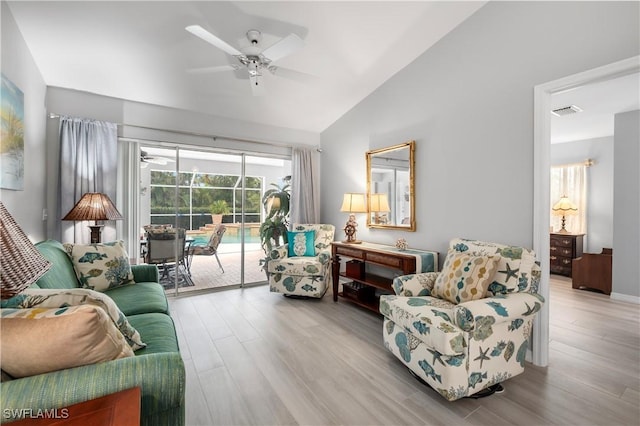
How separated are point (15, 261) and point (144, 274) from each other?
200 cm

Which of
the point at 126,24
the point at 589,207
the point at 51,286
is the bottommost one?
the point at 51,286

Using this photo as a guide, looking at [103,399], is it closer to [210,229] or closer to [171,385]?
[171,385]

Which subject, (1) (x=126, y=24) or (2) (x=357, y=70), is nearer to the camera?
(1) (x=126, y=24)

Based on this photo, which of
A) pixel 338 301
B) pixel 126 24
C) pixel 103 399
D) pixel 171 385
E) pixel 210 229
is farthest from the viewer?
pixel 210 229

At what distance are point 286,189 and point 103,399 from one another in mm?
4082

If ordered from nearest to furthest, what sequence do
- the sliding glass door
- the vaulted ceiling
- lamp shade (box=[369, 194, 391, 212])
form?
the vaulted ceiling → lamp shade (box=[369, 194, 391, 212]) → the sliding glass door

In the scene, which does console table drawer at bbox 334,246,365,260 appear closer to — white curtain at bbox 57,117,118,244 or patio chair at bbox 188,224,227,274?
patio chair at bbox 188,224,227,274

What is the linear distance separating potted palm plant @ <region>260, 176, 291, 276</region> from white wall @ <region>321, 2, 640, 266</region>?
177 cm

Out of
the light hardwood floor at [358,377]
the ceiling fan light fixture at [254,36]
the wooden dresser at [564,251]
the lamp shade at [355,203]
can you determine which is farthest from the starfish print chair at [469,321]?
the wooden dresser at [564,251]

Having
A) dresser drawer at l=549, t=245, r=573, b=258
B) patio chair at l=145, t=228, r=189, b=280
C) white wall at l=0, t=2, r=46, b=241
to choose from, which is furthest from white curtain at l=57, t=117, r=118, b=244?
dresser drawer at l=549, t=245, r=573, b=258

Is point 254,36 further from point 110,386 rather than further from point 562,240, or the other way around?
point 562,240

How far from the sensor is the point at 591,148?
4.84 meters

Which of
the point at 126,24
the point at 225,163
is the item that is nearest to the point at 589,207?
the point at 225,163

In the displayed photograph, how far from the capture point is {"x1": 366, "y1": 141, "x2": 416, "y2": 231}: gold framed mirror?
3336 millimetres
